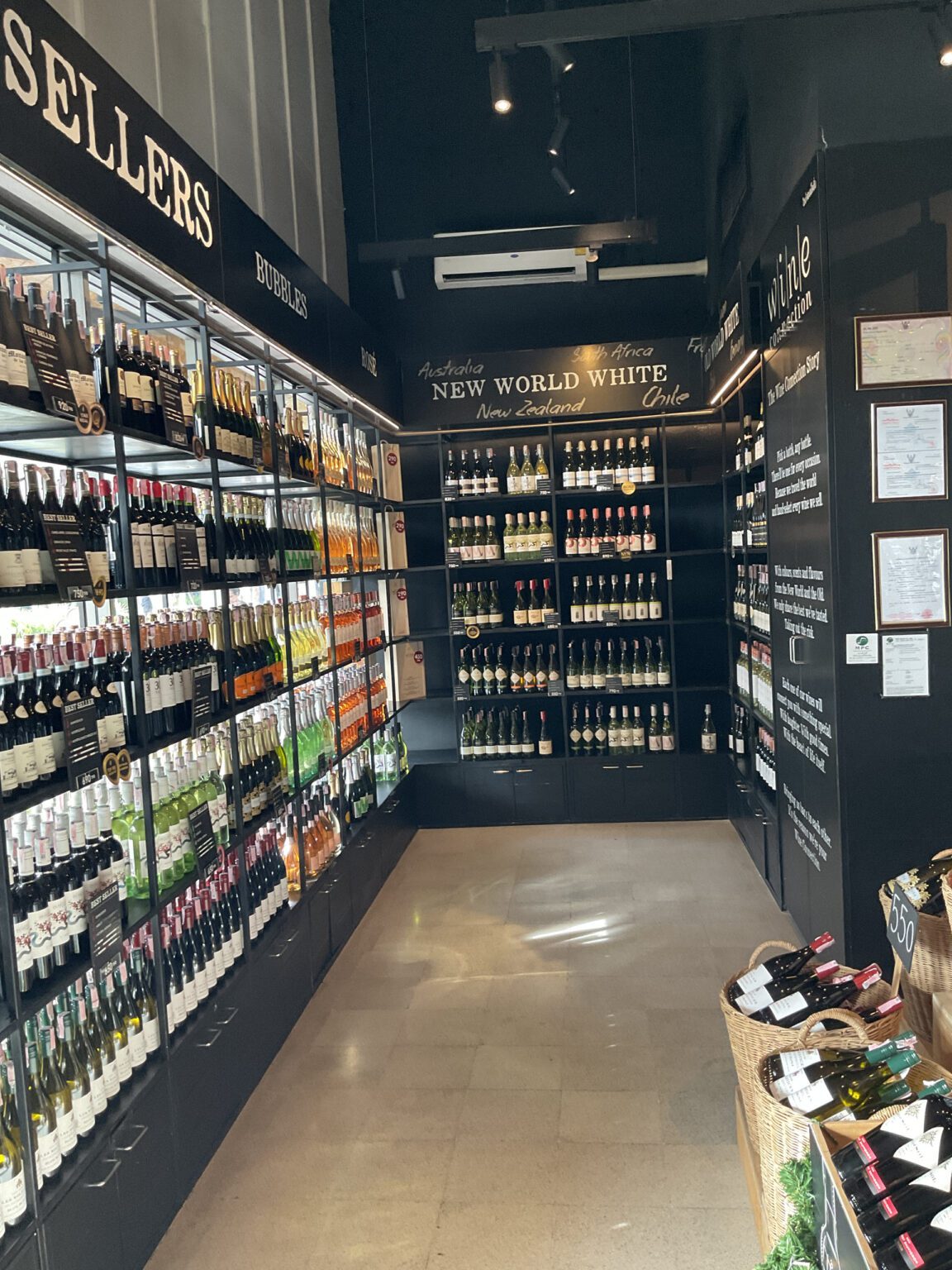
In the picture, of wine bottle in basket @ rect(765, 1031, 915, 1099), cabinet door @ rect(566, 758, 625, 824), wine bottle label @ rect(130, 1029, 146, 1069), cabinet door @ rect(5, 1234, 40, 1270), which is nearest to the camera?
cabinet door @ rect(5, 1234, 40, 1270)

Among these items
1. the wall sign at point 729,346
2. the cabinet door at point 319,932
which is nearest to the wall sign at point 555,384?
the wall sign at point 729,346

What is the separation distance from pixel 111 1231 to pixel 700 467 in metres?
5.55

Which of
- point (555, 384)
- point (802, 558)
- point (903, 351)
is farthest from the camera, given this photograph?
point (555, 384)

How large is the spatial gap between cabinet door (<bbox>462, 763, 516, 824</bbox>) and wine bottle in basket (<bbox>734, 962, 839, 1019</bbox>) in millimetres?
3843

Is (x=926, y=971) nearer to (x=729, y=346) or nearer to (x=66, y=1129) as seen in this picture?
(x=66, y=1129)

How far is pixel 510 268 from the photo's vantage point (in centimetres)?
584

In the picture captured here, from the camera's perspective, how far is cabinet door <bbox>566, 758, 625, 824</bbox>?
6391mm

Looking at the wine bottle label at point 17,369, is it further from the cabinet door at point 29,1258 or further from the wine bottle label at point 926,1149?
the wine bottle label at point 926,1149

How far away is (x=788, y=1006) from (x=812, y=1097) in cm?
46

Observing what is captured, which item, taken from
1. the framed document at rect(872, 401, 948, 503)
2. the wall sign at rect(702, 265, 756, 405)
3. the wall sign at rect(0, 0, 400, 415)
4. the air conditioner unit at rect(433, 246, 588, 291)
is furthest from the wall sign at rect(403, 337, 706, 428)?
the framed document at rect(872, 401, 948, 503)

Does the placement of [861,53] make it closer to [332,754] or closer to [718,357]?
[718,357]

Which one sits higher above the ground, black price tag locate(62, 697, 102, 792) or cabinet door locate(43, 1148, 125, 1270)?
black price tag locate(62, 697, 102, 792)

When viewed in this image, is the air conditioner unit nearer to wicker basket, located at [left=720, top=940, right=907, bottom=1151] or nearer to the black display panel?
the black display panel

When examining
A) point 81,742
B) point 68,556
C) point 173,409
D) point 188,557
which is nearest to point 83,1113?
point 81,742
